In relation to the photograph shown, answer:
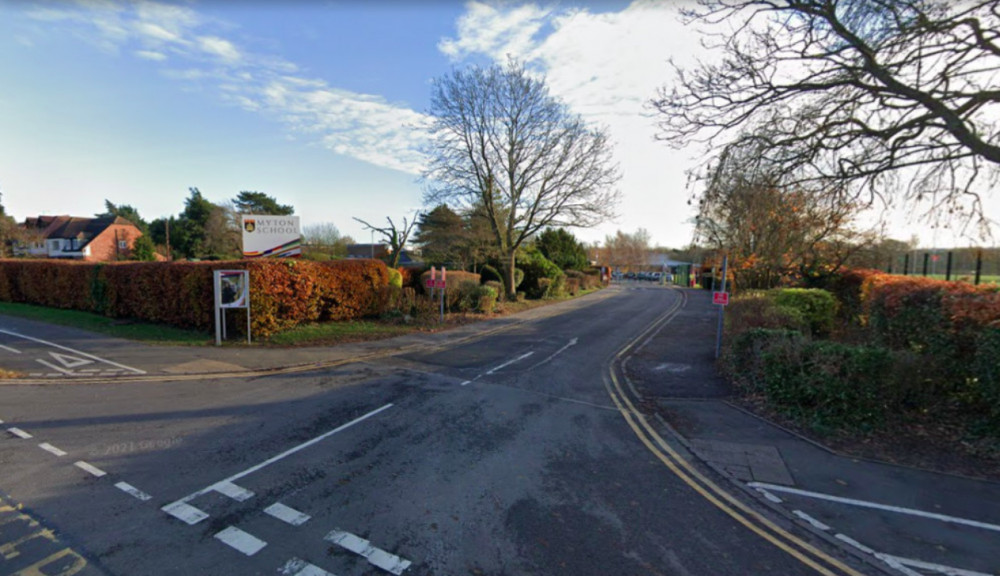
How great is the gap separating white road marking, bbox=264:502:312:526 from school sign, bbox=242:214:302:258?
1260 centimetres

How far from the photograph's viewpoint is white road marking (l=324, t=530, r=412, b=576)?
133 inches

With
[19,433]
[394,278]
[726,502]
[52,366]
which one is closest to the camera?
[726,502]

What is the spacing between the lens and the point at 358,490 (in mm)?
4570

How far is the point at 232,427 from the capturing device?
622 cm

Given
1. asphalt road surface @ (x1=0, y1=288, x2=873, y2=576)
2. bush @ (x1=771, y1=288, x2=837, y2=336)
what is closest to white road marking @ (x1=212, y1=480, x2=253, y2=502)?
asphalt road surface @ (x1=0, y1=288, x2=873, y2=576)

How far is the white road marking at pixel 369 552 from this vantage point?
3.39 meters

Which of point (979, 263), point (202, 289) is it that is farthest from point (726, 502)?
point (202, 289)

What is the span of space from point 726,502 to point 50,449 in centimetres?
809

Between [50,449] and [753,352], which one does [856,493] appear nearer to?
[753,352]

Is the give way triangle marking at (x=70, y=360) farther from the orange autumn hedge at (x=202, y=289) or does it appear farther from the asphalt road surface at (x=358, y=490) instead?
the orange autumn hedge at (x=202, y=289)

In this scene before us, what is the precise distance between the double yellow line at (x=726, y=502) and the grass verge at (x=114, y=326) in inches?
466

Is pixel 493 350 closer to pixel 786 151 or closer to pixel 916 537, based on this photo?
pixel 786 151

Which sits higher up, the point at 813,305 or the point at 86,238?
the point at 86,238

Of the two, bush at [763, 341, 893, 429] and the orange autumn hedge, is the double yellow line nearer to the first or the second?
Result: bush at [763, 341, 893, 429]
